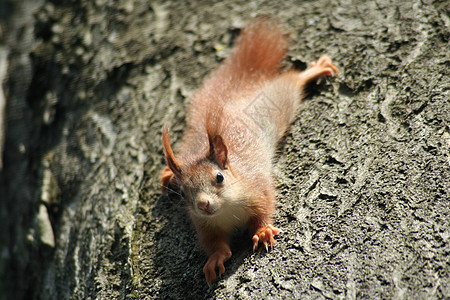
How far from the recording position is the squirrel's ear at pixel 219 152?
101 inches

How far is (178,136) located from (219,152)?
0.54 meters

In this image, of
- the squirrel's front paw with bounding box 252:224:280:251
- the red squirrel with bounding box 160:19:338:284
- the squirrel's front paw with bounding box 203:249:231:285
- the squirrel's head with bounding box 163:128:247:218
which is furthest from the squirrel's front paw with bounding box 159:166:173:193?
the squirrel's front paw with bounding box 252:224:280:251

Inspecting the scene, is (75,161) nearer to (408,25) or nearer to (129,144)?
(129,144)

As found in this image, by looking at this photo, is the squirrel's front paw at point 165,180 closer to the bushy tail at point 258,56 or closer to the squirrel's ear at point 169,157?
the squirrel's ear at point 169,157

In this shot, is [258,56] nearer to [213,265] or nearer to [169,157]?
[169,157]

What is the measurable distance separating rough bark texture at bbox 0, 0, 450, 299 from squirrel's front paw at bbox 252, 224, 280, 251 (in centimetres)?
4

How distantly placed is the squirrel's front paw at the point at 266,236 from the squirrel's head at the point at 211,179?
0.34 metres

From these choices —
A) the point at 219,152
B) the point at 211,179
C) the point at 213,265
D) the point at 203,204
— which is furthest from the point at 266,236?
the point at 219,152

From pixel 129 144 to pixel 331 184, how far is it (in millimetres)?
1500

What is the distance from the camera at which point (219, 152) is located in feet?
8.58

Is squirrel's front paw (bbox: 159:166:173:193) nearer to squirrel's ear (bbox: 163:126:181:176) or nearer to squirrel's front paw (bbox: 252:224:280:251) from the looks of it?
squirrel's ear (bbox: 163:126:181:176)

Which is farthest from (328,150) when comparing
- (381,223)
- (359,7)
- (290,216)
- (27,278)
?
(27,278)

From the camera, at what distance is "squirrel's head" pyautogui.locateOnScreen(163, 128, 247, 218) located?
252 centimetres

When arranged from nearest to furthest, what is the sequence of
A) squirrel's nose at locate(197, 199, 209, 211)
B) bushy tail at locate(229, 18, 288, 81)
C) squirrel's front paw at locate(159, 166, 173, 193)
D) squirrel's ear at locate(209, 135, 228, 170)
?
squirrel's nose at locate(197, 199, 209, 211), squirrel's ear at locate(209, 135, 228, 170), squirrel's front paw at locate(159, 166, 173, 193), bushy tail at locate(229, 18, 288, 81)
